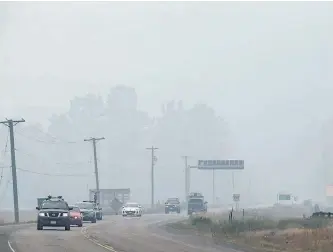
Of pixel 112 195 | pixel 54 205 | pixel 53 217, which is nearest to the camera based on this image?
pixel 53 217

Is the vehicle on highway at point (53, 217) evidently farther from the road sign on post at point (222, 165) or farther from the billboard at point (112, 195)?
the road sign on post at point (222, 165)

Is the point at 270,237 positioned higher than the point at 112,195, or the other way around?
the point at 270,237

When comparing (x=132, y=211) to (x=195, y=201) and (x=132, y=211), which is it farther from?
(x=195, y=201)

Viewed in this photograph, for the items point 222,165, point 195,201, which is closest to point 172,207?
point 195,201

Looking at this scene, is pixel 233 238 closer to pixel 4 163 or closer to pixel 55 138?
pixel 4 163

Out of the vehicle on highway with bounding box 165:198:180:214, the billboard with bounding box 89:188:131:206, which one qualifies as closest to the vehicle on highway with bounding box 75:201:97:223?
the vehicle on highway with bounding box 165:198:180:214

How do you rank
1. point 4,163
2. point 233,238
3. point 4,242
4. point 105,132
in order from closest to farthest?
point 4,242 < point 233,238 < point 4,163 < point 105,132

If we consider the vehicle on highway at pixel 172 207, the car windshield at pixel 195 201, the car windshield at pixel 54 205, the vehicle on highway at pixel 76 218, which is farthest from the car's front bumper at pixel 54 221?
the vehicle on highway at pixel 172 207

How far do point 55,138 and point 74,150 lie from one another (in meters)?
6.16

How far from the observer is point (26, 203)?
613 feet

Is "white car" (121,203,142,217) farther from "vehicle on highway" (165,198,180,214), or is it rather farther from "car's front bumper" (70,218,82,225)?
"car's front bumper" (70,218,82,225)

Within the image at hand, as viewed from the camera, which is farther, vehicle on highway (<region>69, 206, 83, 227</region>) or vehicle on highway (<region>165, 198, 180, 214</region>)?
vehicle on highway (<region>165, 198, 180, 214</region>)

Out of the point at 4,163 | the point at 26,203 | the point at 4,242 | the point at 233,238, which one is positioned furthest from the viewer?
the point at 26,203

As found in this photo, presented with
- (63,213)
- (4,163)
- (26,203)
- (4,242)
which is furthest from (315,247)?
(26,203)
